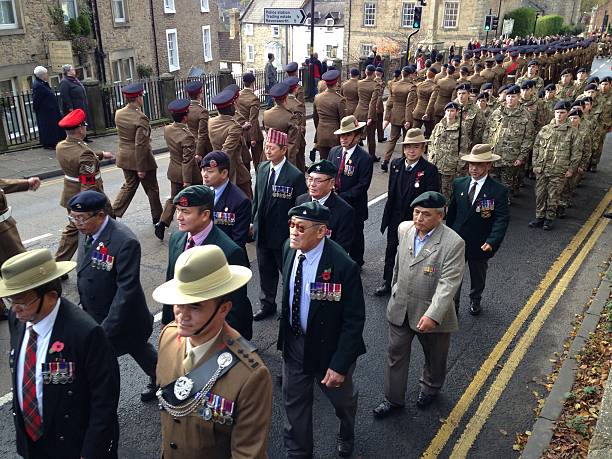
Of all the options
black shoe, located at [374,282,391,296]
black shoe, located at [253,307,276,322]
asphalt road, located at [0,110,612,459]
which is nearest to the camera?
asphalt road, located at [0,110,612,459]

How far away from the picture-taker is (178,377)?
278 cm

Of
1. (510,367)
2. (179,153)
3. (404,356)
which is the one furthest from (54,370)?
(179,153)

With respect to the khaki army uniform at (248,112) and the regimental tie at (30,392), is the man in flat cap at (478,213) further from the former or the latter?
the khaki army uniform at (248,112)

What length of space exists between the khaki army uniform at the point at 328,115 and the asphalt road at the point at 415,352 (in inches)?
85.4

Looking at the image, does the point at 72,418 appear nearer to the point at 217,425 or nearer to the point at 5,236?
the point at 217,425

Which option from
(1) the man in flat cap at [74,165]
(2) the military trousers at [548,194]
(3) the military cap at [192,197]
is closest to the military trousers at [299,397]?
(3) the military cap at [192,197]

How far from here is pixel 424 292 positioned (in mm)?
4844

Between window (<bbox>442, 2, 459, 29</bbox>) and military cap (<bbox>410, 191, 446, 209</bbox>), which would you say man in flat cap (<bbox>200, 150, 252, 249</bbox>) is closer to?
military cap (<bbox>410, 191, 446, 209</bbox>)

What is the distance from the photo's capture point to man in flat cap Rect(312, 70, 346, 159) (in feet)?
38.8

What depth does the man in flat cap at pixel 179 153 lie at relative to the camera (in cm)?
888

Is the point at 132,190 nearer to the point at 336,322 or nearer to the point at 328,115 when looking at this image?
the point at 328,115

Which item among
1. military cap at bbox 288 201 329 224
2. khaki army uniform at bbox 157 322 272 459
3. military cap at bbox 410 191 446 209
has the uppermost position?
military cap at bbox 288 201 329 224

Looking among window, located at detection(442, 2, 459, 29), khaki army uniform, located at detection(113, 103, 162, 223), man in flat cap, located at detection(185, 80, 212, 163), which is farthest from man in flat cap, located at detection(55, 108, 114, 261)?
window, located at detection(442, 2, 459, 29)

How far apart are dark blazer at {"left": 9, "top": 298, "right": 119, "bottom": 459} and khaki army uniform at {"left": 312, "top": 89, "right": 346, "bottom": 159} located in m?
9.14
